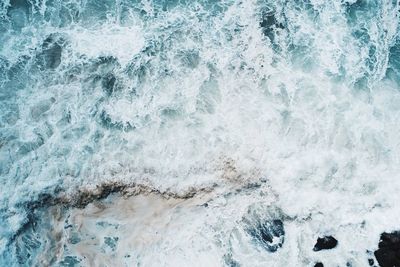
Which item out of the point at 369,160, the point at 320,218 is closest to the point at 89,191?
the point at 320,218

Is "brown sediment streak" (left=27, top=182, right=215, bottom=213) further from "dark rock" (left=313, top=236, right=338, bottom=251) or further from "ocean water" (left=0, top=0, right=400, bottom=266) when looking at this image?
"dark rock" (left=313, top=236, right=338, bottom=251)

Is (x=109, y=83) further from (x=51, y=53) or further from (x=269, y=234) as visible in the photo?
(x=269, y=234)

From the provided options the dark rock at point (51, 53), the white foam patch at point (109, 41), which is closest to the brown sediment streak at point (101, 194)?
the white foam patch at point (109, 41)

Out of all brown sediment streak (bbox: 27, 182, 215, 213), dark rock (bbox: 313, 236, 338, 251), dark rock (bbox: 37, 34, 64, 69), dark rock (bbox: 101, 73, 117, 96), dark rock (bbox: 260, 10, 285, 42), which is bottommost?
dark rock (bbox: 313, 236, 338, 251)

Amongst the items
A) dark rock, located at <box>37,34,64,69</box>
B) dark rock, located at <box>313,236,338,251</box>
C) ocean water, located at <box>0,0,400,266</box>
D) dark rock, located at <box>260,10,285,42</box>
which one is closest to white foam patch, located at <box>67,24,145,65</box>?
ocean water, located at <box>0,0,400,266</box>

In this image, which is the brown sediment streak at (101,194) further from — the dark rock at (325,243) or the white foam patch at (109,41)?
the white foam patch at (109,41)
